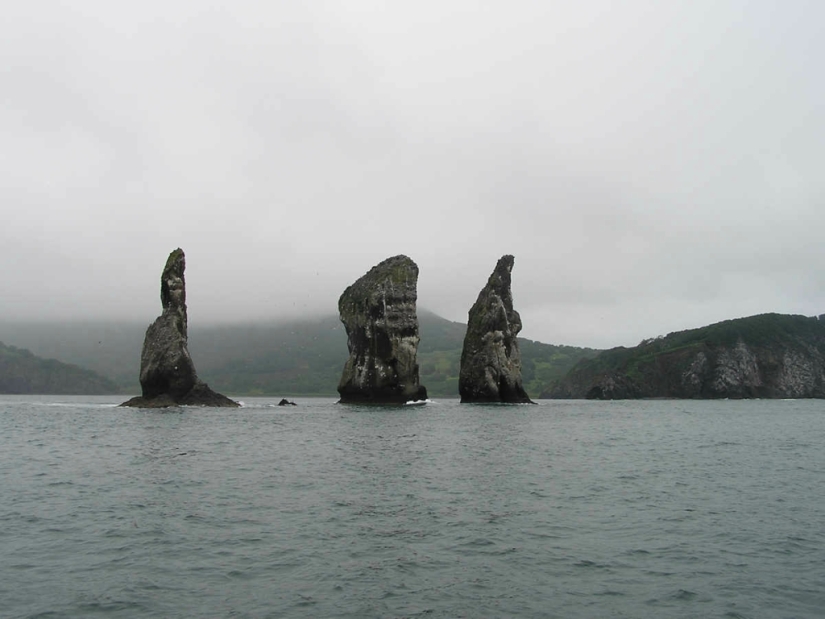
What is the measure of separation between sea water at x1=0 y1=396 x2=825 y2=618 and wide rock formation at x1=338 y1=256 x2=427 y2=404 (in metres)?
65.3

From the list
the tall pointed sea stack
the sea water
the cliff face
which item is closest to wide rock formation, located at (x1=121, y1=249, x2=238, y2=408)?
the tall pointed sea stack

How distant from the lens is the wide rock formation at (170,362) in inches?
3408

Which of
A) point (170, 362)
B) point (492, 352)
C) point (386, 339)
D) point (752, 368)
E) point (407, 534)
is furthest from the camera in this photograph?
point (752, 368)

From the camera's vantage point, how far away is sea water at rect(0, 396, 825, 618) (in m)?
13.5

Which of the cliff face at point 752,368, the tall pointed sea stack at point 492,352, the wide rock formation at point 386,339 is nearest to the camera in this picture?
the wide rock formation at point 386,339

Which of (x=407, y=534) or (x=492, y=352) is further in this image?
(x=492, y=352)

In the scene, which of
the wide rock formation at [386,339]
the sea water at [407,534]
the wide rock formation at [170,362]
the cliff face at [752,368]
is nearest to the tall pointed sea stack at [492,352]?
the wide rock formation at [386,339]

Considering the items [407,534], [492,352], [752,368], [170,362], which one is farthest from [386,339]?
[752,368]

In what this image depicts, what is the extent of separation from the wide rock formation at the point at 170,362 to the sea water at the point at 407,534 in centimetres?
4973

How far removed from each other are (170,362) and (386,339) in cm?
3292

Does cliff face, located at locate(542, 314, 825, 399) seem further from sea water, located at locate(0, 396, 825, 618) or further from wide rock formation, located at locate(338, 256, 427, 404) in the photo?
sea water, located at locate(0, 396, 825, 618)

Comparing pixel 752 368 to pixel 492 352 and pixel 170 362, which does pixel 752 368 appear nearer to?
pixel 492 352

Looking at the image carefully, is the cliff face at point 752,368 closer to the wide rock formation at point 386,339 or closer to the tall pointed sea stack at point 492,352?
the tall pointed sea stack at point 492,352

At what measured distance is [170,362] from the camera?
283 ft
